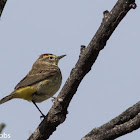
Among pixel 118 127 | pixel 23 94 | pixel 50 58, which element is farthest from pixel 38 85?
pixel 118 127

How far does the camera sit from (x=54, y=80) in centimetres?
852

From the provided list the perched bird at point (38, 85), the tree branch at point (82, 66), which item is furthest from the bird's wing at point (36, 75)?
the tree branch at point (82, 66)

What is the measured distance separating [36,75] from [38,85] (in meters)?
0.71

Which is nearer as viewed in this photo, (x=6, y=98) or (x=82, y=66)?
(x=82, y=66)

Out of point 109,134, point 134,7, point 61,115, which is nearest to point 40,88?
point 61,115

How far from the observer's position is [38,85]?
26.8ft

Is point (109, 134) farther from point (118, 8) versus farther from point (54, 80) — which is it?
point (54, 80)

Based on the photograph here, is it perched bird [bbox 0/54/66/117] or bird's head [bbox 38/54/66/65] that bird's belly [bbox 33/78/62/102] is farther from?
bird's head [bbox 38/54/66/65]

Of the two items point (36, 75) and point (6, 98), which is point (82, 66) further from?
point (36, 75)

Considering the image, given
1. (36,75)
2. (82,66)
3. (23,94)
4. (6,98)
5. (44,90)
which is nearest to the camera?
(82,66)

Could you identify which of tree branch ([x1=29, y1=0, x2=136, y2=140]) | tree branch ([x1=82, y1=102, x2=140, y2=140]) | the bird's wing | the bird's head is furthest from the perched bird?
tree branch ([x1=82, y1=102, x2=140, y2=140])

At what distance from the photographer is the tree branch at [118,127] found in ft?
14.5

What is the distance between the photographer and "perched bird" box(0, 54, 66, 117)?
7852 millimetres

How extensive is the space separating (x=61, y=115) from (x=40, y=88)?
8.76ft
